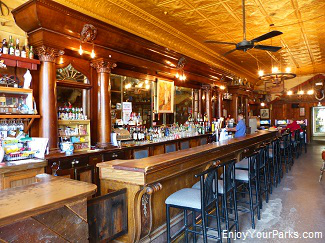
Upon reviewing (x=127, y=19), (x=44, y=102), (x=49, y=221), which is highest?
(x=127, y=19)

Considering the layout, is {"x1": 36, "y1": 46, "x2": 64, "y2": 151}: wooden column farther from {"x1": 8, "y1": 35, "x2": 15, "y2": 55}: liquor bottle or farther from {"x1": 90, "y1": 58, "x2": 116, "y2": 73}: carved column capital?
{"x1": 90, "y1": 58, "x2": 116, "y2": 73}: carved column capital

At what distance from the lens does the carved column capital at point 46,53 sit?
3.66 m

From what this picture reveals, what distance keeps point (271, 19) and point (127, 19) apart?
11.4 ft

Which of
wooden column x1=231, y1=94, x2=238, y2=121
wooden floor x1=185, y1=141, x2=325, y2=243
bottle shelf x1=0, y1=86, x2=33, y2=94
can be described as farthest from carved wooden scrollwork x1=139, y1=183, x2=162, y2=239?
wooden column x1=231, y1=94, x2=238, y2=121

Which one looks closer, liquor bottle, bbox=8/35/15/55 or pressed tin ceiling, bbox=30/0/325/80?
liquor bottle, bbox=8/35/15/55

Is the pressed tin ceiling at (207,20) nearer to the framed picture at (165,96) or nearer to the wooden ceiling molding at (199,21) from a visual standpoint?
the wooden ceiling molding at (199,21)

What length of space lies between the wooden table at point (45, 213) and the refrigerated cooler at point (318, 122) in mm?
16427

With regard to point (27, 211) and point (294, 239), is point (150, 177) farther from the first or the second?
point (294, 239)

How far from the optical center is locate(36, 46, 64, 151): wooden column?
3.71 metres

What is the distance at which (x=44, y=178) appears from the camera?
7.20 feet

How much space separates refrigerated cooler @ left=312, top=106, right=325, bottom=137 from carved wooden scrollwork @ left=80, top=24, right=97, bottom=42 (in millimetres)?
14884

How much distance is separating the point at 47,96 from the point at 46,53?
0.63 metres

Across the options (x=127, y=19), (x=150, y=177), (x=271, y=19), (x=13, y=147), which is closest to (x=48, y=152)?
(x=13, y=147)

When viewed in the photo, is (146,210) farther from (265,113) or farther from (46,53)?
(265,113)
